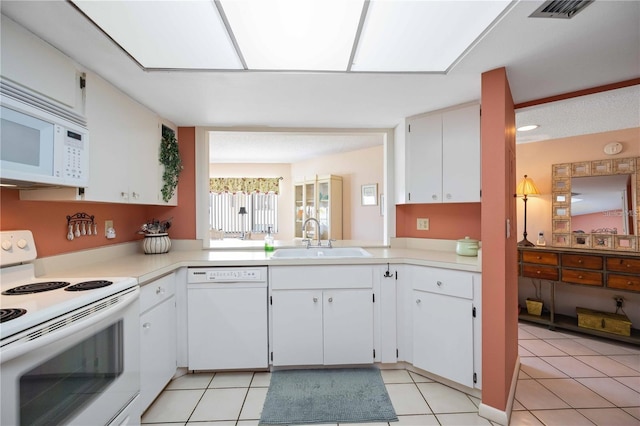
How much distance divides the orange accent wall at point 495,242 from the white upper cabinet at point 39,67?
2325 millimetres

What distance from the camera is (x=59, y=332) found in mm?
995

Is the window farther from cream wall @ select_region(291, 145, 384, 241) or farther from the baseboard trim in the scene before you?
the baseboard trim

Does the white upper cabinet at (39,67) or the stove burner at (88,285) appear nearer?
the white upper cabinet at (39,67)

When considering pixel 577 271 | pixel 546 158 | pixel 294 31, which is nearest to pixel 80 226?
pixel 294 31

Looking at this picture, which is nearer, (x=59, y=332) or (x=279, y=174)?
(x=59, y=332)

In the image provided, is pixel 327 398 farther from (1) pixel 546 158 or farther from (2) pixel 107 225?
(1) pixel 546 158

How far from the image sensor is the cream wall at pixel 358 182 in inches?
175

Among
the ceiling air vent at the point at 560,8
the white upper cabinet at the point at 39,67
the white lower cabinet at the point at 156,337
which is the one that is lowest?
the white lower cabinet at the point at 156,337

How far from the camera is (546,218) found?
320cm

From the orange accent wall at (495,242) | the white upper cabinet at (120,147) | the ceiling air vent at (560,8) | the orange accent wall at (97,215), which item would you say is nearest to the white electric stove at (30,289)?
the orange accent wall at (97,215)

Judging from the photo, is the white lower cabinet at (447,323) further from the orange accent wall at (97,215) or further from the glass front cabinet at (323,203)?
the glass front cabinet at (323,203)

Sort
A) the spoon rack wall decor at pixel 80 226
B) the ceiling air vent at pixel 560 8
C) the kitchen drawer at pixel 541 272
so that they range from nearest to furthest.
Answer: the ceiling air vent at pixel 560 8 < the spoon rack wall decor at pixel 80 226 < the kitchen drawer at pixel 541 272

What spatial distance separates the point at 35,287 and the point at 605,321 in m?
4.43

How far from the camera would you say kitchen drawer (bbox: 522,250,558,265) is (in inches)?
113
